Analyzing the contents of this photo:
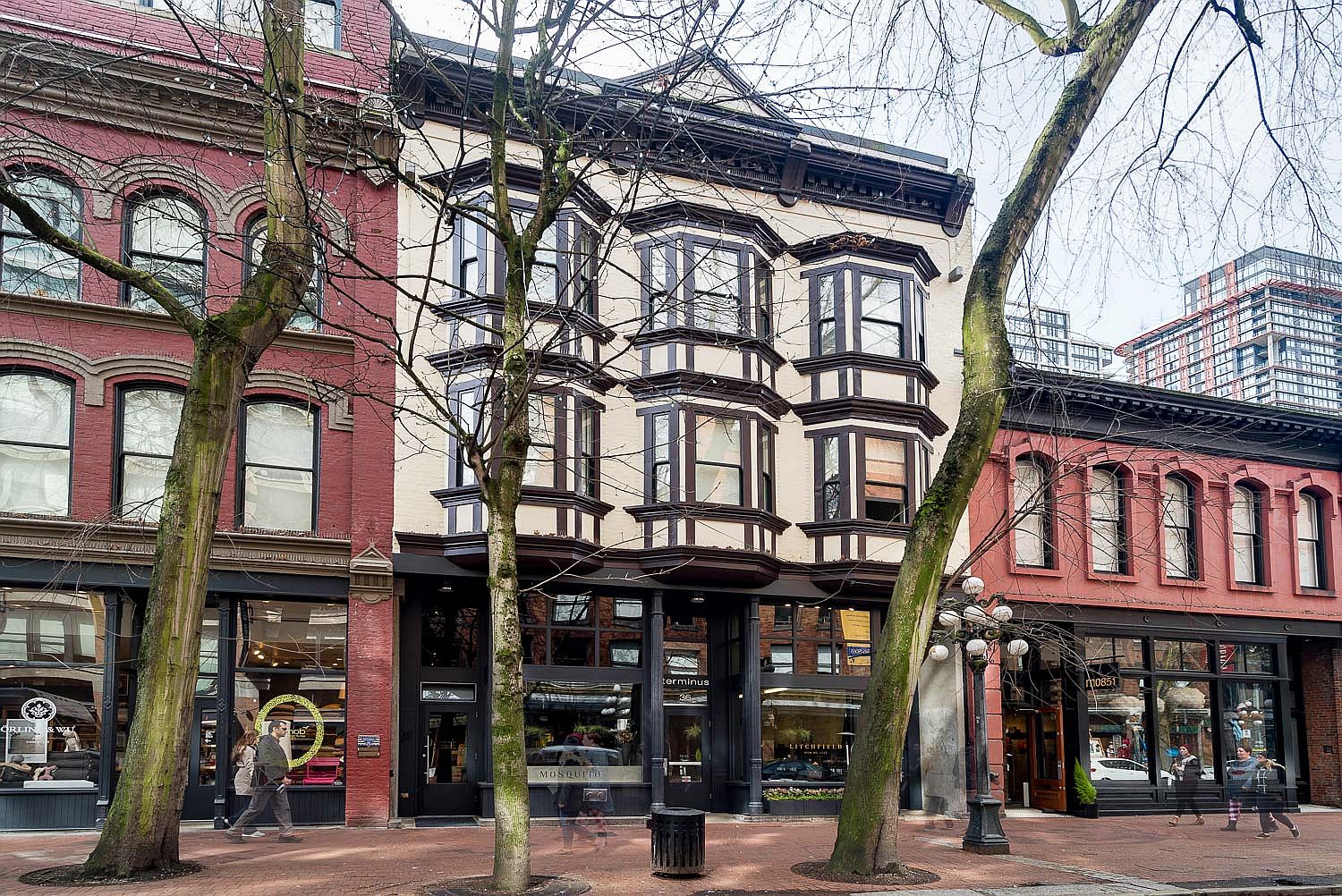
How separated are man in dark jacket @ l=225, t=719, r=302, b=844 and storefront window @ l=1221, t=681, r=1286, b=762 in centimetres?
1959

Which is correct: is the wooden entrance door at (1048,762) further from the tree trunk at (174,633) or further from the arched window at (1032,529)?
the tree trunk at (174,633)

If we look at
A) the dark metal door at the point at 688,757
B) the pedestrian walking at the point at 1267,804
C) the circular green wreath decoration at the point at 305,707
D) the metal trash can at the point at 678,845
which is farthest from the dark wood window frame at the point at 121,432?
the pedestrian walking at the point at 1267,804

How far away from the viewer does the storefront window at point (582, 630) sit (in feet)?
70.4

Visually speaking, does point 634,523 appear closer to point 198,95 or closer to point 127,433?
point 127,433

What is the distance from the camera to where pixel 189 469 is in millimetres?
13672

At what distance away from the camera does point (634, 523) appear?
21.9 m

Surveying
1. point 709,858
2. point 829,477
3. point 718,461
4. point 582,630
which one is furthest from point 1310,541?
point 709,858

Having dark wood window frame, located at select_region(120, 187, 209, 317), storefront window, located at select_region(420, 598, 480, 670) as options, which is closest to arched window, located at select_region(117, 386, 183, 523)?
dark wood window frame, located at select_region(120, 187, 209, 317)

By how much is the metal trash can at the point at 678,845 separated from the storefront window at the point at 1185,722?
50.5ft

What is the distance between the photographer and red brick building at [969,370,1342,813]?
25062mm

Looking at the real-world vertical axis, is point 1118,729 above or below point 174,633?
below

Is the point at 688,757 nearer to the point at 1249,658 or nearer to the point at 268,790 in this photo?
the point at 268,790

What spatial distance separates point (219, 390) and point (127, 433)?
634cm

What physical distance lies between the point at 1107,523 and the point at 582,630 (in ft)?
39.2
